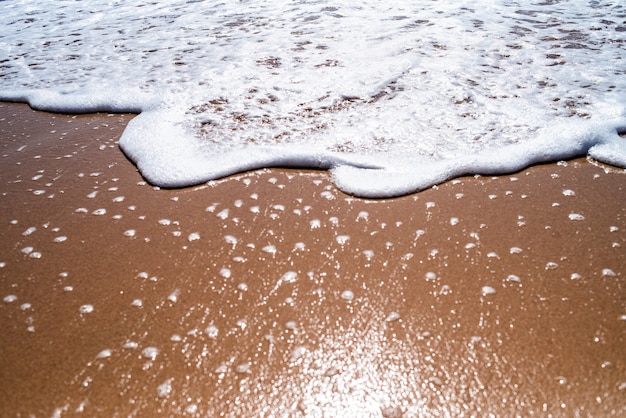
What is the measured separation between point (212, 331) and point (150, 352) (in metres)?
0.18

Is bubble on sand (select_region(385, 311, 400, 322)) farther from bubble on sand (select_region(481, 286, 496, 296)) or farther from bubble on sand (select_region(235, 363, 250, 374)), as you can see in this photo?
bubble on sand (select_region(235, 363, 250, 374))

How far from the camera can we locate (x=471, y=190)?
6.33 ft

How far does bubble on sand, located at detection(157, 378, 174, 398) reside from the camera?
3.86 ft

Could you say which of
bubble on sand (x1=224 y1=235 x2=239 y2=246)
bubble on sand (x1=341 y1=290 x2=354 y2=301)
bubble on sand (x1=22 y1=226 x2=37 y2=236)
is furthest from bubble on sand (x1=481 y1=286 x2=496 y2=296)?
bubble on sand (x1=22 y1=226 x2=37 y2=236)

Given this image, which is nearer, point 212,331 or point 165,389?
point 165,389

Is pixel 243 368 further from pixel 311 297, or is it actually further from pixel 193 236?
pixel 193 236

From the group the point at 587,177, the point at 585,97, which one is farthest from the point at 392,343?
the point at 585,97

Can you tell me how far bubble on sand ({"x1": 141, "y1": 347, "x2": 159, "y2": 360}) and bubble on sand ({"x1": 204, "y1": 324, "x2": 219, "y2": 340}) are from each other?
150mm

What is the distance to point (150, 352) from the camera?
1.28m

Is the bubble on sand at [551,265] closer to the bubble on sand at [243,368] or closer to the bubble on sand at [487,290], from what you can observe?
the bubble on sand at [487,290]

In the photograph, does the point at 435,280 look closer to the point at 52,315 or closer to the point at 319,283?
the point at 319,283

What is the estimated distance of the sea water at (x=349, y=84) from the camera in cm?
216

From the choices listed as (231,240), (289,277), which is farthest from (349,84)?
(289,277)

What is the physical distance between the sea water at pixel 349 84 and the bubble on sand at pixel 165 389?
3.43ft
